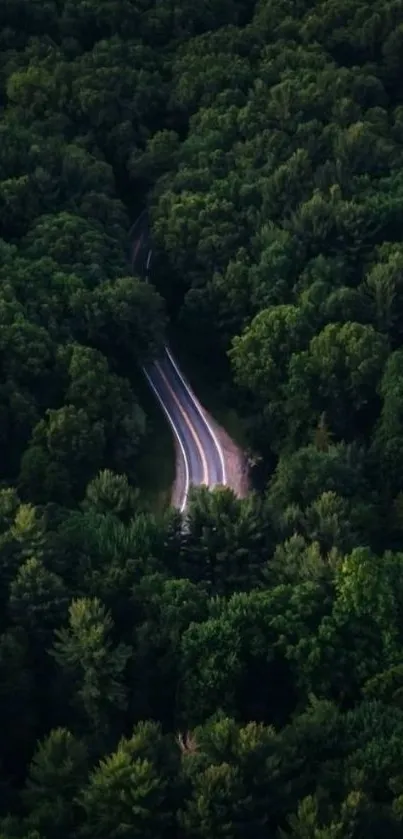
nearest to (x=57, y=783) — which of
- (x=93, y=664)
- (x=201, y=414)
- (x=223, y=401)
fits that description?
(x=93, y=664)

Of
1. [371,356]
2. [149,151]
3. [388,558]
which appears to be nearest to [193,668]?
[388,558]

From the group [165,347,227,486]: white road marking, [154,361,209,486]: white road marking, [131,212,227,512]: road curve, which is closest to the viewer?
[131,212,227,512]: road curve

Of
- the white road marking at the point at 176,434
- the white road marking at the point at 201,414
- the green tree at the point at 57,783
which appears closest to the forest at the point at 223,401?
the green tree at the point at 57,783

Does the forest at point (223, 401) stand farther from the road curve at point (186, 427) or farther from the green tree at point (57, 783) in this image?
the road curve at point (186, 427)

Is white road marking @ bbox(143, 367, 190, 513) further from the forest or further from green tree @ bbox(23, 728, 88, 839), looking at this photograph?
green tree @ bbox(23, 728, 88, 839)

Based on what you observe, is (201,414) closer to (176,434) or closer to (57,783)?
(176,434)

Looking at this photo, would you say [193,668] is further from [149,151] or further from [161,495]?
[149,151]

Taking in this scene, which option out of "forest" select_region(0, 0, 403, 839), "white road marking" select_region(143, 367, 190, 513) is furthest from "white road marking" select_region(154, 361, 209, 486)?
"forest" select_region(0, 0, 403, 839)
